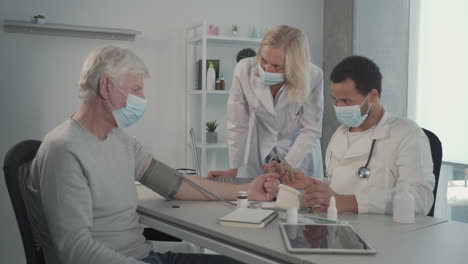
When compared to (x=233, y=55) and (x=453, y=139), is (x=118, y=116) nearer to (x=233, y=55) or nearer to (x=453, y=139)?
(x=233, y=55)

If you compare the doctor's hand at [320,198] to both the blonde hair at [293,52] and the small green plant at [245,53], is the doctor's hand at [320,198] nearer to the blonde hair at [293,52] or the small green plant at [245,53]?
the blonde hair at [293,52]

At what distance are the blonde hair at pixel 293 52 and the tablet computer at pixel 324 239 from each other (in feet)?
3.37

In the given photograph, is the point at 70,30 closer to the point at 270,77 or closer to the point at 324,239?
the point at 270,77

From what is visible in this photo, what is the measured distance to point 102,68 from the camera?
1.57m

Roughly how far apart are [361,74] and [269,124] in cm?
80

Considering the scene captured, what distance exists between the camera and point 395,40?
4070mm

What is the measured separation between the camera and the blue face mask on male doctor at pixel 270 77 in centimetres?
234

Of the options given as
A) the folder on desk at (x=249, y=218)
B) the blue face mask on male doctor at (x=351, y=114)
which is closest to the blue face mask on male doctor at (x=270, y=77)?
the blue face mask on male doctor at (x=351, y=114)

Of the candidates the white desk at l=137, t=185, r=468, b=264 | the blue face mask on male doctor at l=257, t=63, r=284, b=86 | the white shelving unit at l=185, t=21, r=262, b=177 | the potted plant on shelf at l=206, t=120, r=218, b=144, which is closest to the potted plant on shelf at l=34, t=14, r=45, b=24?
Answer: the white shelving unit at l=185, t=21, r=262, b=177

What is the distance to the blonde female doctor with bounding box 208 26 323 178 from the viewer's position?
90.8 inches

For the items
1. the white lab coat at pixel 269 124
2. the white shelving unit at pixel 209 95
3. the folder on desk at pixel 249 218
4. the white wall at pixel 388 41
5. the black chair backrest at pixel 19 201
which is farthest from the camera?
the white wall at pixel 388 41

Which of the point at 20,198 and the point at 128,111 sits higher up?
the point at 128,111

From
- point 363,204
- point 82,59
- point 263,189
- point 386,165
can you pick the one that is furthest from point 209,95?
A: point 363,204

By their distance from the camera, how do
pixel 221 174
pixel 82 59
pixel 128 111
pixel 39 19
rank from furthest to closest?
1. pixel 82 59
2. pixel 39 19
3. pixel 221 174
4. pixel 128 111
